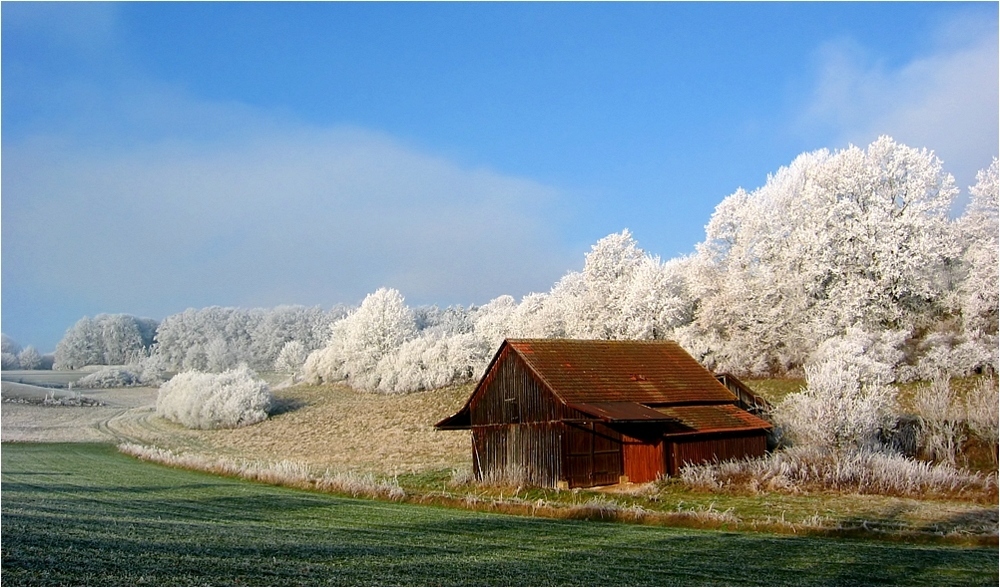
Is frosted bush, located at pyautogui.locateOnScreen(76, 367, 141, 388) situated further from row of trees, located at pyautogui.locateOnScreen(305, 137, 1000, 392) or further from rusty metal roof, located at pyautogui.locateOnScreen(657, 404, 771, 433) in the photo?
rusty metal roof, located at pyautogui.locateOnScreen(657, 404, 771, 433)

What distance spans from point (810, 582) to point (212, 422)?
52.5m

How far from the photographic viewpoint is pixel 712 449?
2970cm

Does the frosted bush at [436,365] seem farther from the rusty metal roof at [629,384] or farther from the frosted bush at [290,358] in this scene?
the frosted bush at [290,358]

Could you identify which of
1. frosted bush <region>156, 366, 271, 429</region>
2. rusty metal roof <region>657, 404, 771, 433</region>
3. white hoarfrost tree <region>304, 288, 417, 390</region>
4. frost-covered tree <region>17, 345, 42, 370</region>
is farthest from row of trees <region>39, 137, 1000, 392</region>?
frost-covered tree <region>17, 345, 42, 370</region>

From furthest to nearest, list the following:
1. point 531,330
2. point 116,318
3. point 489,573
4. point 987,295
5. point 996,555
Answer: point 116,318, point 531,330, point 987,295, point 996,555, point 489,573

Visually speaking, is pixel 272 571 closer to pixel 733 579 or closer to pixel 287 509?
pixel 733 579

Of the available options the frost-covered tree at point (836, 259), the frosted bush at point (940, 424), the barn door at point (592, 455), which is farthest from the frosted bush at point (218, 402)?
the frosted bush at point (940, 424)

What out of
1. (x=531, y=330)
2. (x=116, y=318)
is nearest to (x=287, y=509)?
(x=531, y=330)

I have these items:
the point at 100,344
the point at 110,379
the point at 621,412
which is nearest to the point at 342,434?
the point at 621,412

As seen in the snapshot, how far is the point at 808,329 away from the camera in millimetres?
44031

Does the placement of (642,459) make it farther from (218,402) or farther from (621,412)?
(218,402)

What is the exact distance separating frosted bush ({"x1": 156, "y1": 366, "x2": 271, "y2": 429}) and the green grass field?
36.5 m

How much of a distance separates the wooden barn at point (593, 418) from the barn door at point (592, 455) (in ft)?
0.12

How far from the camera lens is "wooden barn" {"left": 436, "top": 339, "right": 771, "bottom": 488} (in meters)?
27.9
